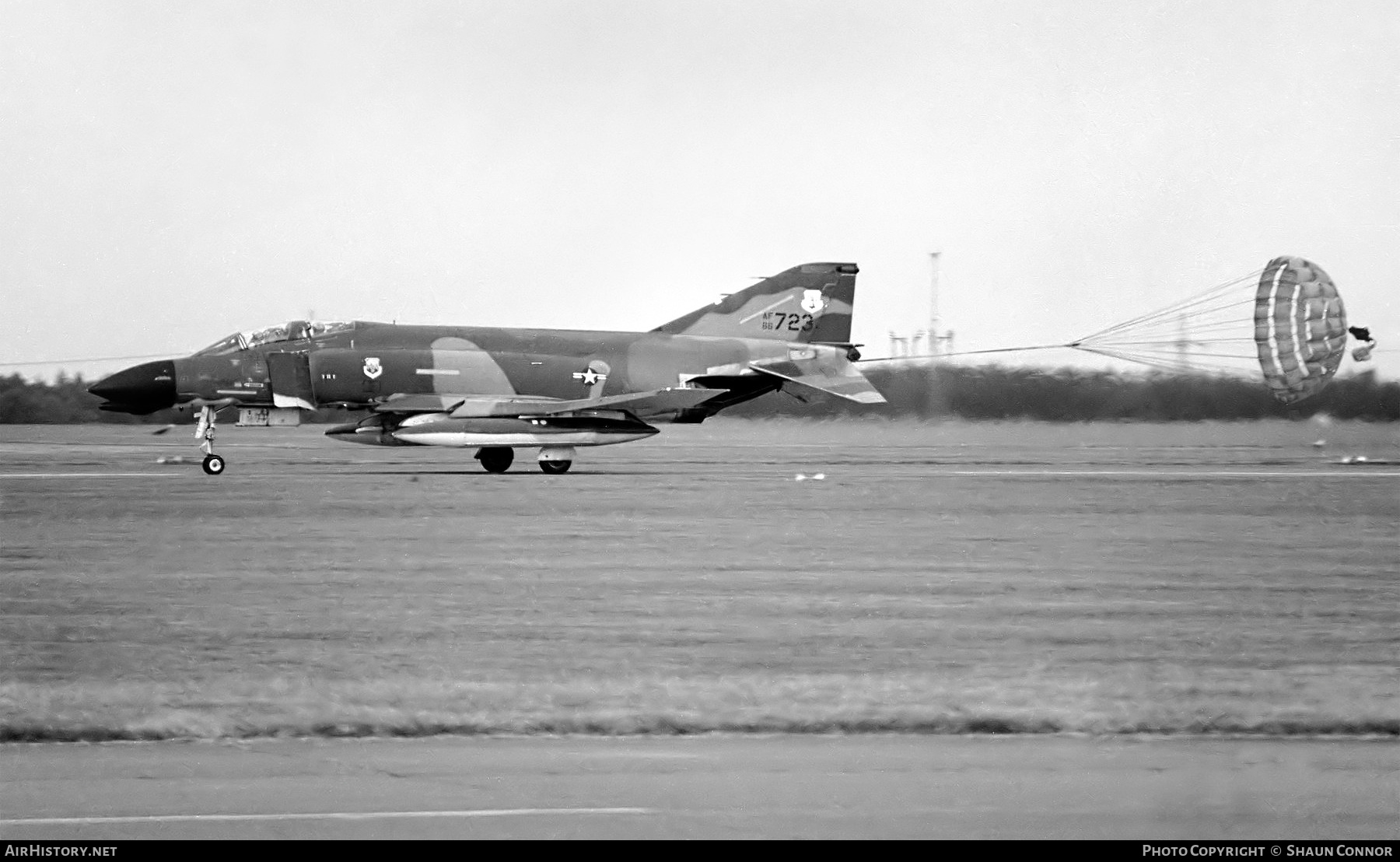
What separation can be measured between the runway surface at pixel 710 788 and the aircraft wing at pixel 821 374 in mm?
21305

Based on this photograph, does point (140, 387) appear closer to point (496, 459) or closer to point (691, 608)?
point (496, 459)

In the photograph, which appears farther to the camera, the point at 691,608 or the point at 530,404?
the point at 530,404

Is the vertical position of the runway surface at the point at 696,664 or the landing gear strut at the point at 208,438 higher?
the landing gear strut at the point at 208,438

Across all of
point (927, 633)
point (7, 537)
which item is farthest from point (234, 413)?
point (927, 633)

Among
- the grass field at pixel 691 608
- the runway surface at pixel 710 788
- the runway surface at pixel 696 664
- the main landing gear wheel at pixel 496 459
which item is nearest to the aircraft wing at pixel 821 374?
the main landing gear wheel at pixel 496 459

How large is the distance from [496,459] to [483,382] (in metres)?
1.58

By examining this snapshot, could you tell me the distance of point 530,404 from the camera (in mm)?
25594

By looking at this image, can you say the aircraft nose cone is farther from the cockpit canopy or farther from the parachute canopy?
the parachute canopy

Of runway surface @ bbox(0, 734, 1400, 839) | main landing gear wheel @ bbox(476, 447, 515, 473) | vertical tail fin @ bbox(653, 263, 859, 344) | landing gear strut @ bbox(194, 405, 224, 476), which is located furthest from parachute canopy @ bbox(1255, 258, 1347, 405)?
runway surface @ bbox(0, 734, 1400, 839)

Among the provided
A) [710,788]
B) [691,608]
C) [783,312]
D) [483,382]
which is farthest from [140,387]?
[710,788]

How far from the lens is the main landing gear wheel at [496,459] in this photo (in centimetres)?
2527

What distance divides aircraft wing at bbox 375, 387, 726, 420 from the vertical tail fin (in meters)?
3.32

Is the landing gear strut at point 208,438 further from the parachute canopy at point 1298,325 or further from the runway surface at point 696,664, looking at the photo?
the parachute canopy at point 1298,325
